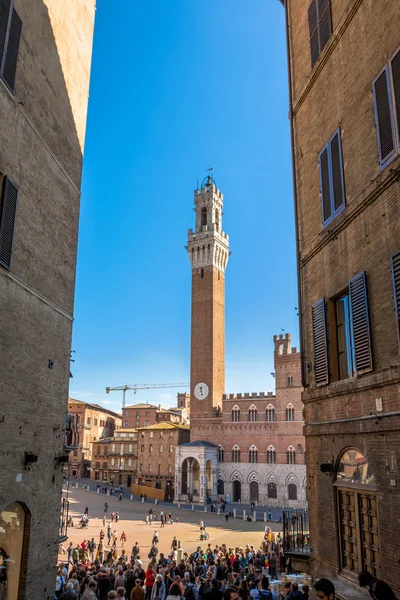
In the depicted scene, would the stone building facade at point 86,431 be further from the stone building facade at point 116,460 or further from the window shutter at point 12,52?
the window shutter at point 12,52

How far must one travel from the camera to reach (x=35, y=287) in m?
11.4

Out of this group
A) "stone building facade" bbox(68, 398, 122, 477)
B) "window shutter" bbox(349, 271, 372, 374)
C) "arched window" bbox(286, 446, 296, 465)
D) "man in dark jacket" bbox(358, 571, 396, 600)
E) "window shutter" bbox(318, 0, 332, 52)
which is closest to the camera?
"man in dark jacket" bbox(358, 571, 396, 600)

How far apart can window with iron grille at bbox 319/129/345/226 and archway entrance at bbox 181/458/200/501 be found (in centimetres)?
5133

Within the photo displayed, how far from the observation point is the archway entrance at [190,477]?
56.3m

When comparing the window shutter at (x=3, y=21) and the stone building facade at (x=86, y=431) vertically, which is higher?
the window shutter at (x=3, y=21)

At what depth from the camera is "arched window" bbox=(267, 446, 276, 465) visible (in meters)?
55.4

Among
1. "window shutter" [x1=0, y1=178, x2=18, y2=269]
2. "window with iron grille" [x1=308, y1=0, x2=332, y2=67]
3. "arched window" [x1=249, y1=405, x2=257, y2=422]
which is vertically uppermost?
"window with iron grille" [x1=308, y1=0, x2=332, y2=67]

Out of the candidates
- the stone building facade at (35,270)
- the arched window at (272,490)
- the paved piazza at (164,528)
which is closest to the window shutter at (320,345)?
the stone building facade at (35,270)

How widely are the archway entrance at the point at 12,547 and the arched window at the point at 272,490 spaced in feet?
157

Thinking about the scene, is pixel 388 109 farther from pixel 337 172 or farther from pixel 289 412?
pixel 289 412

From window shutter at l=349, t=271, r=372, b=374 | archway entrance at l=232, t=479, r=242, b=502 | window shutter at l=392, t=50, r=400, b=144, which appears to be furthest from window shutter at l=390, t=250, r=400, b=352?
archway entrance at l=232, t=479, r=242, b=502

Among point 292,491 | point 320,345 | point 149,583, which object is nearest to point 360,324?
point 320,345

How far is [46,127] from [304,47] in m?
6.60

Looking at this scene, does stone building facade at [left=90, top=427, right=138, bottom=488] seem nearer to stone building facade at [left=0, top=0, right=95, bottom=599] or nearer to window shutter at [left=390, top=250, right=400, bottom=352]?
stone building facade at [left=0, top=0, right=95, bottom=599]
